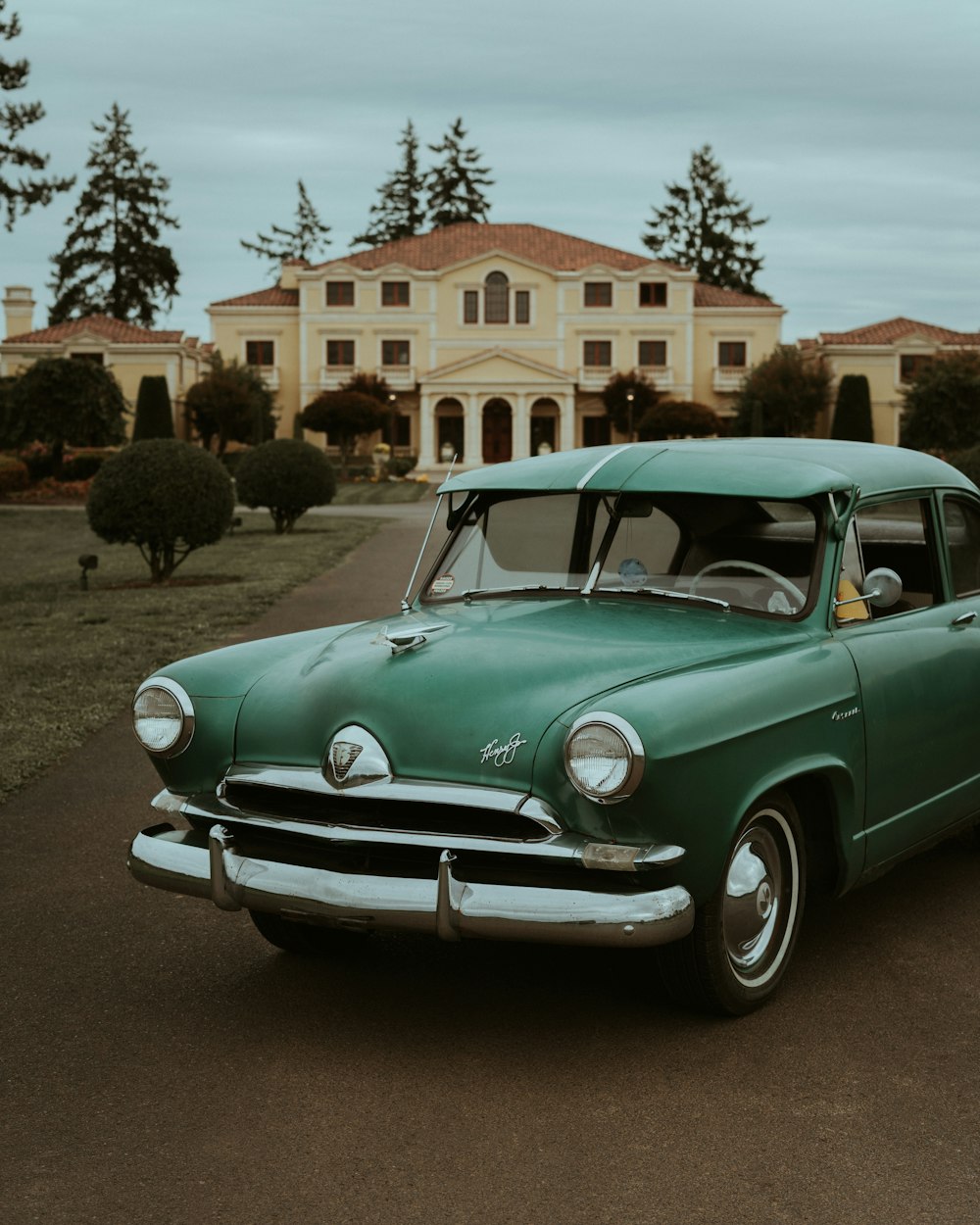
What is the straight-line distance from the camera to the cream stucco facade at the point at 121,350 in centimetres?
7275

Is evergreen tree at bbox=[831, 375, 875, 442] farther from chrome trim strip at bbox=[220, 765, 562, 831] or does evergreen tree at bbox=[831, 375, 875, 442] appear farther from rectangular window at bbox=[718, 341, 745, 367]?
chrome trim strip at bbox=[220, 765, 562, 831]

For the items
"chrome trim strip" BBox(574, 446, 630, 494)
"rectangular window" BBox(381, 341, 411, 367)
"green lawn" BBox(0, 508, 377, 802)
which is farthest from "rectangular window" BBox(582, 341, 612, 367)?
"chrome trim strip" BBox(574, 446, 630, 494)

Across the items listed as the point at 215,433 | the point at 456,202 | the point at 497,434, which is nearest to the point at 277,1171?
the point at 215,433

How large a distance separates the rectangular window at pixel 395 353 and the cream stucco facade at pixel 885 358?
68.8 ft

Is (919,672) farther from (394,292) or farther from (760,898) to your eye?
(394,292)

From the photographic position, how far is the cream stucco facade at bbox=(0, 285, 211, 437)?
7275 centimetres

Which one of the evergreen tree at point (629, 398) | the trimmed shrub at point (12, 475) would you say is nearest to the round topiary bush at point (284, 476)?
the trimmed shrub at point (12, 475)

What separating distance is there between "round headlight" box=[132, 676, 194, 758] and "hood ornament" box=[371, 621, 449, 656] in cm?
63

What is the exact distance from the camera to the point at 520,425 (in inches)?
2977

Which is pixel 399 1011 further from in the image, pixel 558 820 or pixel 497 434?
pixel 497 434

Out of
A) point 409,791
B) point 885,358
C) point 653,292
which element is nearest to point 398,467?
point 653,292

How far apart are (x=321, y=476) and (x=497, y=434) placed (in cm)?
4773

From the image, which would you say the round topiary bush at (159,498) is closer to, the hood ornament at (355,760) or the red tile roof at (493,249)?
the hood ornament at (355,760)

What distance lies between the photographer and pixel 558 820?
4035mm
